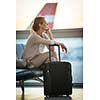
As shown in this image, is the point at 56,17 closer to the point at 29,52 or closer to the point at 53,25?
the point at 53,25

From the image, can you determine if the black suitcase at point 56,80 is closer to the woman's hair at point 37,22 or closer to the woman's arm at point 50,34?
the woman's arm at point 50,34

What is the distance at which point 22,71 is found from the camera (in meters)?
2.37

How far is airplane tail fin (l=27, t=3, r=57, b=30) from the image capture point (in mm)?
2352

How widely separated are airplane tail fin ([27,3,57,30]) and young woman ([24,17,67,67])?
1.9 inches

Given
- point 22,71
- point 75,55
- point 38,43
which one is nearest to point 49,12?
point 38,43

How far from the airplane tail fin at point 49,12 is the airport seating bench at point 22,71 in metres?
0.44

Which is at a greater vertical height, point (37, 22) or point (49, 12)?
point (49, 12)

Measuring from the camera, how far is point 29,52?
2.41m

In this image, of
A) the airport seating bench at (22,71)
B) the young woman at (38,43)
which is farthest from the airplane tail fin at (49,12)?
the airport seating bench at (22,71)

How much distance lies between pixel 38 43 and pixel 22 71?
0.39 metres

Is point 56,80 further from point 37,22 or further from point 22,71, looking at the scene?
point 37,22

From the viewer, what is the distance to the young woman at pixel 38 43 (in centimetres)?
238

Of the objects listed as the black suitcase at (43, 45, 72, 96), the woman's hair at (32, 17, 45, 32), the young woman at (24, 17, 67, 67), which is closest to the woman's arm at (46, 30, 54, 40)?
the young woman at (24, 17, 67, 67)
